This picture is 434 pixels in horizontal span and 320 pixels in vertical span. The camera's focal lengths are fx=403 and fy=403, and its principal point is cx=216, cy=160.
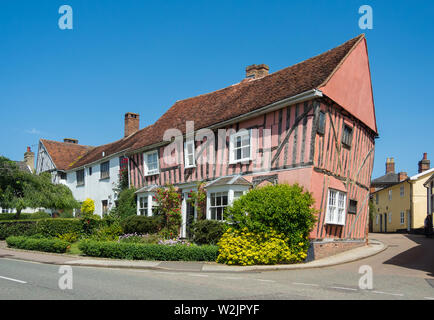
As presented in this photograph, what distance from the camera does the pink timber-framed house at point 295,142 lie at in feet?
49.9

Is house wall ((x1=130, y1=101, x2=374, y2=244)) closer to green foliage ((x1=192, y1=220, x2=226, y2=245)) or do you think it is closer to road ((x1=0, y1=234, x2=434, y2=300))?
green foliage ((x1=192, y1=220, x2=226, y2=245))

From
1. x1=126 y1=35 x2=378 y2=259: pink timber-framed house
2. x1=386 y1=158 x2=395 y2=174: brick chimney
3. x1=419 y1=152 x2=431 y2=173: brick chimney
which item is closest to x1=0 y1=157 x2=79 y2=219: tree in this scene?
x1=126 y1=35 x2=378 y2=259: pink timber-framed house

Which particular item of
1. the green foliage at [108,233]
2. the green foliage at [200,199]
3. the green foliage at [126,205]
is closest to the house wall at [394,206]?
the green foliage at [200,199]

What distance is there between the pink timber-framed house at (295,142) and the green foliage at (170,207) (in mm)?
373

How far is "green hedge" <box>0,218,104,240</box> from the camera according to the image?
67.8 ft

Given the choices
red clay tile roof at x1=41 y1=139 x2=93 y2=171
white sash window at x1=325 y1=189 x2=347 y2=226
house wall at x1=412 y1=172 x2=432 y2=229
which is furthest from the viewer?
red clay tile roof at x1=41 y1=139 x2=93 y2=171

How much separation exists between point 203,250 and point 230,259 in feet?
4.09

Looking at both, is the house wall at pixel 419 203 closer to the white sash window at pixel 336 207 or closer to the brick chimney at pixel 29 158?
the white sash window at pixel 336 207

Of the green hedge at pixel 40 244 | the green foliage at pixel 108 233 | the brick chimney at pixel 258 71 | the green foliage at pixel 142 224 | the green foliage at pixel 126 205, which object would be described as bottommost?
the green hedge at pixel 40 244

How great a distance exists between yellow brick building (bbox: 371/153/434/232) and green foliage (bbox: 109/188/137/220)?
2288cm

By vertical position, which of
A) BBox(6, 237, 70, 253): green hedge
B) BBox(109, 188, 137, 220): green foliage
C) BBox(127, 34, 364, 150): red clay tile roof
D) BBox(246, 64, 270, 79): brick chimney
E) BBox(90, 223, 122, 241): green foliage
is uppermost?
BBox(246, 64, 270, 79): brick chimney
